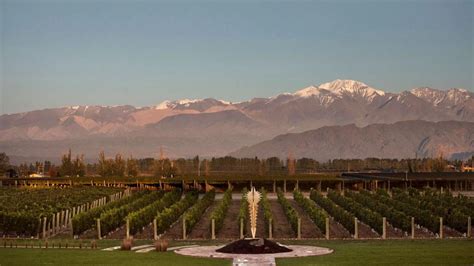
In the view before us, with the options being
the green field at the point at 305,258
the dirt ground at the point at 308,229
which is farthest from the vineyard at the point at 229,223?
the green field at the point at 305,258

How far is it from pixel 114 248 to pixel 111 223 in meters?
12.5

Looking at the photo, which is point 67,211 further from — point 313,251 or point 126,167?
point 126,167

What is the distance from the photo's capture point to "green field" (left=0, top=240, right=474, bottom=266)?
28250mm

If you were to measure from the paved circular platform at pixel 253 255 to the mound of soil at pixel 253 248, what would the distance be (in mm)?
355

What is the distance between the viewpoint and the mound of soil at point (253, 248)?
1202 inches

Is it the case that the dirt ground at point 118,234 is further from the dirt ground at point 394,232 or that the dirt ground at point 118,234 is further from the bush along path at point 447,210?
the bush along path at point 447,210

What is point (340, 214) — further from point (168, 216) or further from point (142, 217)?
point (142, 217)

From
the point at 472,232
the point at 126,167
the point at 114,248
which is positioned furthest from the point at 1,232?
the point at 126,167

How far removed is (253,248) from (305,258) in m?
2.10

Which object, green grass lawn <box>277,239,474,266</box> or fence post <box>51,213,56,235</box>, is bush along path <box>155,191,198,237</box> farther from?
green grass lawn <box>277,239,474,266</box>

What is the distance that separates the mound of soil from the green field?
69.9 inches

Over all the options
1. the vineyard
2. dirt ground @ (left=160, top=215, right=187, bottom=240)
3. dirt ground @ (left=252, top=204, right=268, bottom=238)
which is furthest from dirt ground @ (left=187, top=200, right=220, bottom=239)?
dirt ground @ (left=252, top=204, right=268, bottom=238)

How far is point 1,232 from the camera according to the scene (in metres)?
45.1

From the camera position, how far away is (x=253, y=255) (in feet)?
97.9
